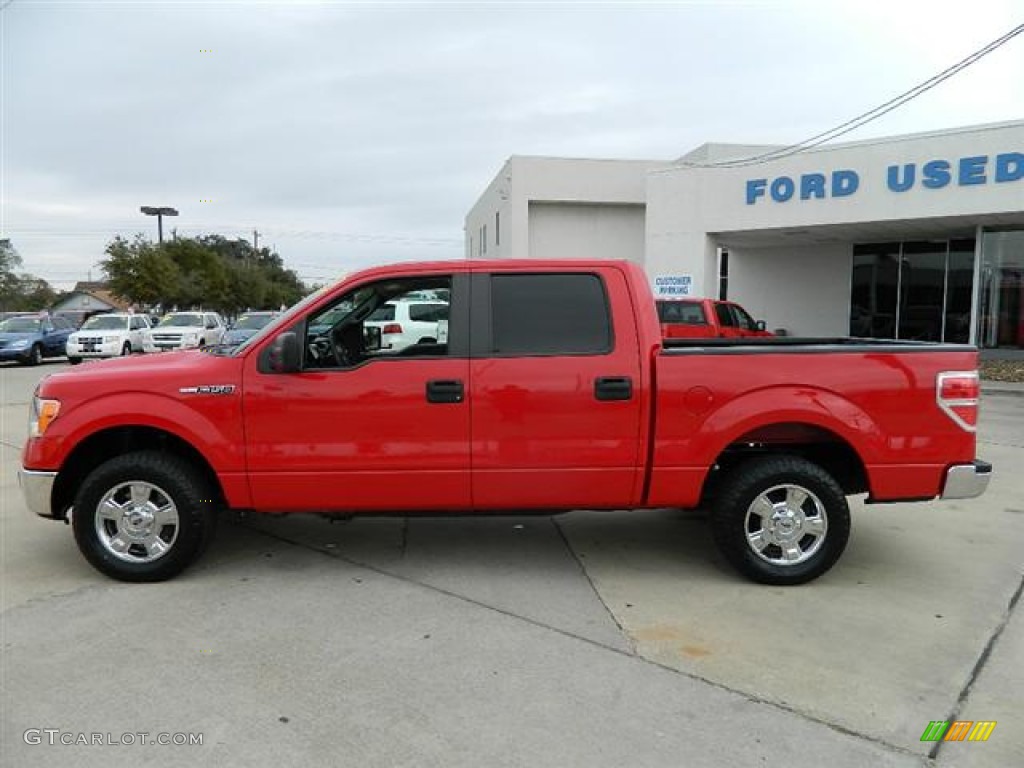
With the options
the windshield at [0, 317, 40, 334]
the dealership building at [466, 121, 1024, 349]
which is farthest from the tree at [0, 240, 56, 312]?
the dealership building at [466, 121, 1024, 349]

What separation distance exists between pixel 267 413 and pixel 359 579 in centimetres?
114

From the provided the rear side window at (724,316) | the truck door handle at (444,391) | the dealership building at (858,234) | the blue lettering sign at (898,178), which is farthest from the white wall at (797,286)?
the truck door handle at (444,391)

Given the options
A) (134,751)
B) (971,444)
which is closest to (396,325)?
(134,751)

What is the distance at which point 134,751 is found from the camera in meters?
2.98

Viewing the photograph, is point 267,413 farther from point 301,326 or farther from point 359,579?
point 359,579

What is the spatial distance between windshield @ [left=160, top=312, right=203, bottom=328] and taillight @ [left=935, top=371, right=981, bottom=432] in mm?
24790

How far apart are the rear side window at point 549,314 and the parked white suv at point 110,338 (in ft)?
72.0

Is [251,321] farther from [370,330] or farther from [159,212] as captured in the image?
[159,212]

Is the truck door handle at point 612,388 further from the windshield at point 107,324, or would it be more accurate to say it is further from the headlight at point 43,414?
the windshield at point 107,324

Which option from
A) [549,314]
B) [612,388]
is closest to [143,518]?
[549,314]

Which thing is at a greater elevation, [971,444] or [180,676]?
[971,444]

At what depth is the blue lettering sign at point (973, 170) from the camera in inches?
695

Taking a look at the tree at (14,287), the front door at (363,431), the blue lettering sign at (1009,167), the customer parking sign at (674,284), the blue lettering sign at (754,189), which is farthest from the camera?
the tree at (14,287)

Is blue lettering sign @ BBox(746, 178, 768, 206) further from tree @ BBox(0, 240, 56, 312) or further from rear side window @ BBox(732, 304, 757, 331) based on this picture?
tree @ BBox(0, 240, 56, 312)
